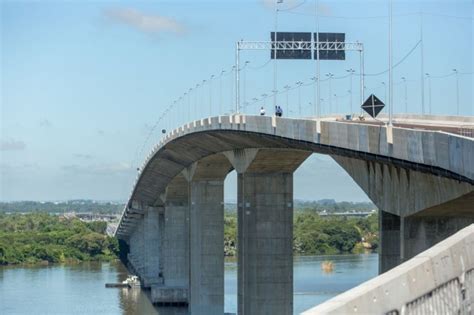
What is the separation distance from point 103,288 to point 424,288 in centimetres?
7391

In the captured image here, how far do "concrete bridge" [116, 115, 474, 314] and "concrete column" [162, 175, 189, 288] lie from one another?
2.7 inches

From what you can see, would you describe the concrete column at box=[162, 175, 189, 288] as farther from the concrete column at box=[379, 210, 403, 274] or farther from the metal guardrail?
the metal guardrail

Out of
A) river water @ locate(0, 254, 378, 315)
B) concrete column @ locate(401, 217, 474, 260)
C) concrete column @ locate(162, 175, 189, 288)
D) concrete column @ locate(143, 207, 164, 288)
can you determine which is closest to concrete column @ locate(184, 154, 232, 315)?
river water @ locate(0, 254, 378, 315)

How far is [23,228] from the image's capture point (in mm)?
169750

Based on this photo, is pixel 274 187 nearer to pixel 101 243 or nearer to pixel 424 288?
pixel 424 288

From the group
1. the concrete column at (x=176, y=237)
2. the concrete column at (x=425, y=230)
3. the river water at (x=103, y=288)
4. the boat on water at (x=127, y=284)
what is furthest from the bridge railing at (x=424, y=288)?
the boat on water at (x=127, y=284)

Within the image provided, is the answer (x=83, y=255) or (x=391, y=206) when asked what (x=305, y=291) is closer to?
(x=391, y=206)

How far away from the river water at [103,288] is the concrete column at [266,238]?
1249cm

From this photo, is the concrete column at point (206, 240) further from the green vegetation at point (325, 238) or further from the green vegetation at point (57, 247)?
the green vegetation at point (57, 247)

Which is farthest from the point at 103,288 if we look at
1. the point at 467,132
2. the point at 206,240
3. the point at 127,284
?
the point at 467,132

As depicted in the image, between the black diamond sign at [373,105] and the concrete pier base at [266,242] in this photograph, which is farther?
the concrete pier base at [266,242]

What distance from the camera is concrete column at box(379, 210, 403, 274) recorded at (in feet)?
103

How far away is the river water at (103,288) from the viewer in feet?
220

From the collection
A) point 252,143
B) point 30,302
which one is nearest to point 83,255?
point 30,302
